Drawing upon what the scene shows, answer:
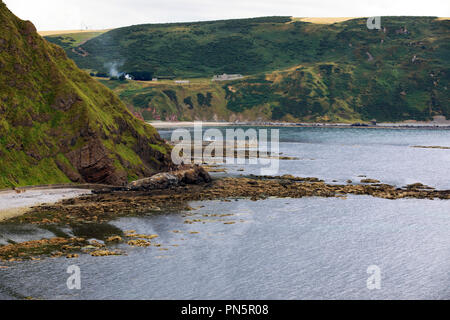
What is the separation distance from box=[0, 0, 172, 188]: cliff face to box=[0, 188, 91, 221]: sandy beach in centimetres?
246

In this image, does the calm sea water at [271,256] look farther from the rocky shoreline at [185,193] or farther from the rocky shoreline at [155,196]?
the rocky shoreline at [185,193]

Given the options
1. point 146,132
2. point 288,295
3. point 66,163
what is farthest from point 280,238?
point 146,132

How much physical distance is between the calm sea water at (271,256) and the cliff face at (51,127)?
1885 cm

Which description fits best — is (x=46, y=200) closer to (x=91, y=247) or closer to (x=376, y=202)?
(x=91, y=247)

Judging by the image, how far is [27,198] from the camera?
231 feet

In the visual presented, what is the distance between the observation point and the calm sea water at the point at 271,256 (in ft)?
141

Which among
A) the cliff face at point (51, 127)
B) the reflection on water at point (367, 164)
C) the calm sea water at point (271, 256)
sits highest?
the cliff face at point (51, 127)

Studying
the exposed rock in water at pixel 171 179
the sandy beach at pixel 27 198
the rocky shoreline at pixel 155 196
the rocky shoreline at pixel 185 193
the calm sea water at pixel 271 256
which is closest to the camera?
the calm sea water at pixel 271 256

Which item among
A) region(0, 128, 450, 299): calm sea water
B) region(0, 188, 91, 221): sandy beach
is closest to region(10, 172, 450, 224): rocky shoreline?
region(0, 188, 91, 221): sandy beach

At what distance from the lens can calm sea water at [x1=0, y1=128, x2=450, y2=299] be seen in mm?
43031

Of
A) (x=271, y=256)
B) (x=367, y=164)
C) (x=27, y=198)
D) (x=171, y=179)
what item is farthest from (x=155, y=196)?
(x=367, y=164)

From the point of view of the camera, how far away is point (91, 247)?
2057 inches

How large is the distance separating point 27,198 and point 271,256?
3504 centimetres

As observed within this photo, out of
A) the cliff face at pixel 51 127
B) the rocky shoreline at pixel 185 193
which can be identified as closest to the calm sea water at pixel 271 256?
the rocky shoreline at pixel 185 193
